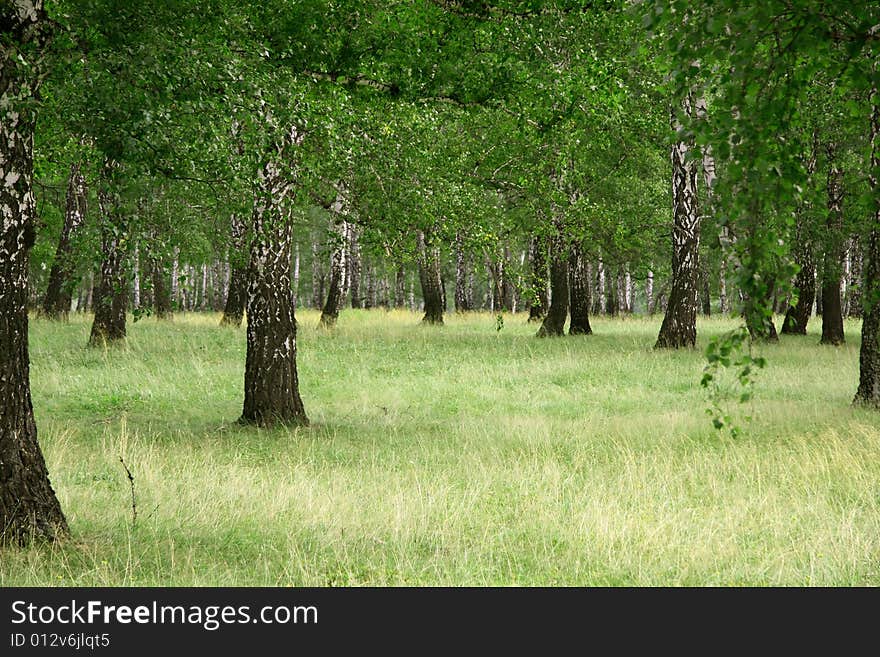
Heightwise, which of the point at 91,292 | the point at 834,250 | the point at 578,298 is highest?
the point at 834,250

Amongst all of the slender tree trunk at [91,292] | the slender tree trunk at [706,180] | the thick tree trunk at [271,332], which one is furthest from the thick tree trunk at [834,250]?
the slender tree trunk at [91,292]

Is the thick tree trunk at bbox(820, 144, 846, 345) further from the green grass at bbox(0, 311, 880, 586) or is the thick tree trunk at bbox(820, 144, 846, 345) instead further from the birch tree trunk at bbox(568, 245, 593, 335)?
the birch tree trunk at bbox(568, 245, 593, 335)

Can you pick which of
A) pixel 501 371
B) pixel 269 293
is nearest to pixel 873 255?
pixel 501 371

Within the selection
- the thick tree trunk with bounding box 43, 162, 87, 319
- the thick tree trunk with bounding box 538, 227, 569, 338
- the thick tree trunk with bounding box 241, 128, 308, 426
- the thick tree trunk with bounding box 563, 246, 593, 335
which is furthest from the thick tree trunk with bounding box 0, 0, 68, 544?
the thick tree trunk with bounding box 563, 246, 593, 335

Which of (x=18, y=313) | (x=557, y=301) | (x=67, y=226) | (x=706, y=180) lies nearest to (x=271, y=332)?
(x=18, y=313)

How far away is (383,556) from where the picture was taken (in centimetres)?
656

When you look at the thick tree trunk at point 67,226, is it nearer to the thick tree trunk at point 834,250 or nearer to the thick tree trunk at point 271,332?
the thick tree trunk at point 271,332

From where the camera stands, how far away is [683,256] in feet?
71.0

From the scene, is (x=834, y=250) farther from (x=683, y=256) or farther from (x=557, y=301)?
(x=557, y=301)

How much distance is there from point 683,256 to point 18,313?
17877 millimetres

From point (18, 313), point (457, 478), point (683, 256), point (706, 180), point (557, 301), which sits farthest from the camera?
point (557, 301)

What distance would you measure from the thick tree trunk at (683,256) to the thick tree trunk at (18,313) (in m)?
17.4

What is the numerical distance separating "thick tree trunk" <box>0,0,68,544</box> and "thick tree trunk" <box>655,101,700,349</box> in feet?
57.2

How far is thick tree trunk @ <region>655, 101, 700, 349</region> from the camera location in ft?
70.7
